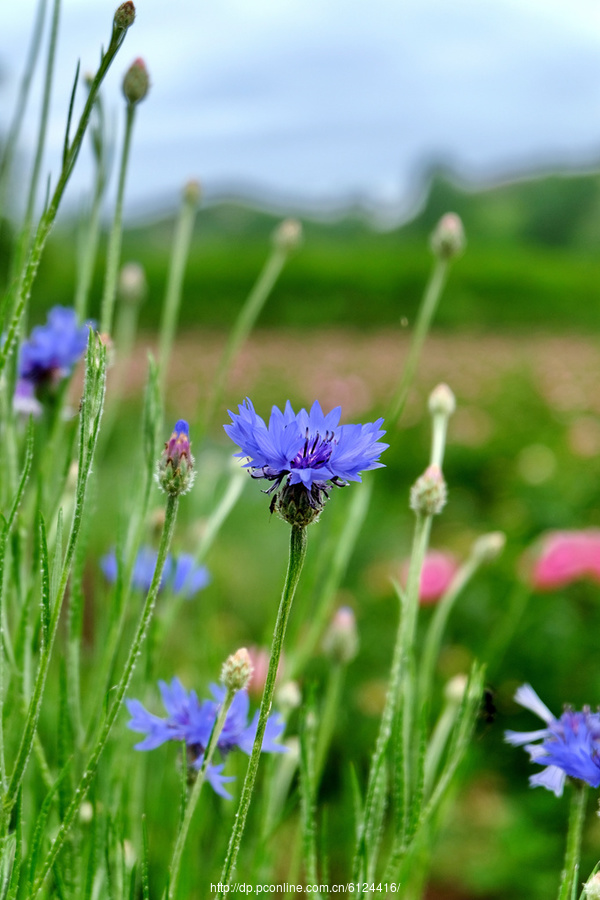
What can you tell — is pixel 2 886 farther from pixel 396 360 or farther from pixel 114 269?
pixel 396 360

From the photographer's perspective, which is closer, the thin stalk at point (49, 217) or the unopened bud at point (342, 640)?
the thin stalk at point (49, 217)

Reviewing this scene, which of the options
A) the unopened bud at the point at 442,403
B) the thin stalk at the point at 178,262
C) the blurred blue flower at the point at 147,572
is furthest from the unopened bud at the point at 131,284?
the unopened bud at the point at 442,403

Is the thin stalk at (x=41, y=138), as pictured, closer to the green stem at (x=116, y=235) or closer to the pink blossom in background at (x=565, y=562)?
the green stem at (x=116, y=235)

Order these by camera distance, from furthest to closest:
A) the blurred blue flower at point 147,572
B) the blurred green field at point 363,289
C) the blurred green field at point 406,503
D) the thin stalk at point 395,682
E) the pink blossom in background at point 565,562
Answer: the blurred green field at point 363,289, the pink blossom in background at point 565,562, the blurred green field at point 406,503, the blurred blue flower at point 147,572, the thin stalk at point 395,682

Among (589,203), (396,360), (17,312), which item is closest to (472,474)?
(396,360)

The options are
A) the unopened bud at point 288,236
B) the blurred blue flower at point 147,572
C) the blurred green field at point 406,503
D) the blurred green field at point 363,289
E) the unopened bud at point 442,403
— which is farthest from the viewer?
the blurred green field at point 363,289

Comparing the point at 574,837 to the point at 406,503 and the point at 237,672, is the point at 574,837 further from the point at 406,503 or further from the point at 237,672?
the point at 406,503

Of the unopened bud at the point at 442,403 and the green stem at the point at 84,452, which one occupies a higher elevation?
the unopened bud at the point at 442,403
